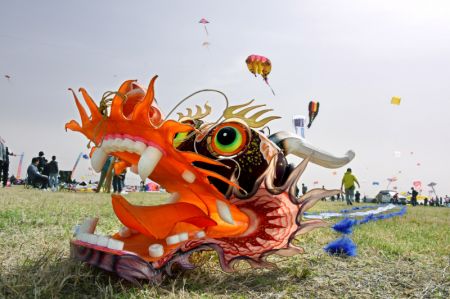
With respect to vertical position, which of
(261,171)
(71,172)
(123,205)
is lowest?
(71,172)

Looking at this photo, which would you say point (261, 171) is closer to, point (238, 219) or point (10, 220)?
point (238, 219)

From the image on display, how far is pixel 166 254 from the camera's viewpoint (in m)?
2.69

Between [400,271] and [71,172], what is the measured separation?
885 inches

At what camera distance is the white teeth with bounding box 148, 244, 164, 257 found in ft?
8.63

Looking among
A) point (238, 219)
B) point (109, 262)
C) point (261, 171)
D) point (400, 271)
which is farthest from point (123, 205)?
point (400, 271)

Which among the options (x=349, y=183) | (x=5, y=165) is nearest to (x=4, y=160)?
(x=5, y=165)

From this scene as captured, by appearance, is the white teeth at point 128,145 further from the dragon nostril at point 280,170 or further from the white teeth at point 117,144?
the dragon nostril at point 280,170

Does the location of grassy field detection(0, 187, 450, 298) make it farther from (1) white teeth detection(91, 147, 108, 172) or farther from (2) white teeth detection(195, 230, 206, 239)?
(1) white teeth detection(91, 147, 108, 172)

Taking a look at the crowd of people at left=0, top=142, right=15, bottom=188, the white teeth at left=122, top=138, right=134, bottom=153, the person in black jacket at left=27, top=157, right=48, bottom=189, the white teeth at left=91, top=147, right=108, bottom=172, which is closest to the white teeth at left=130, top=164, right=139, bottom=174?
the white teeth at left=91, top=147, right=108, bottom=172

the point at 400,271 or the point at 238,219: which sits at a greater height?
the point at 238,219

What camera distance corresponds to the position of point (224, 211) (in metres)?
2.86

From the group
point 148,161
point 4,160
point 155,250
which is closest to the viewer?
point 148,161

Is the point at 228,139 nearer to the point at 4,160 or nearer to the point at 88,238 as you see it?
the point at 88,238

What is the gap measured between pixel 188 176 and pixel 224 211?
36 cm
